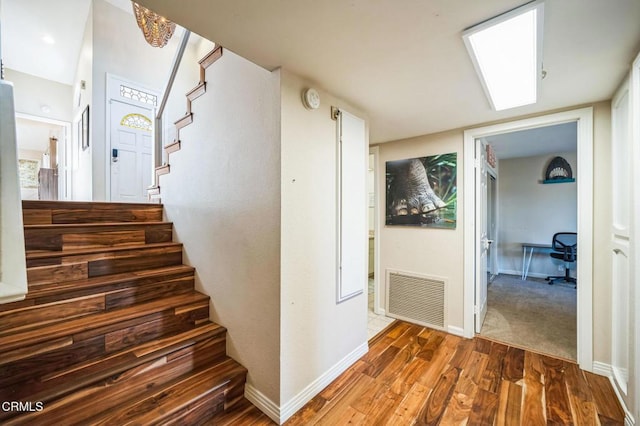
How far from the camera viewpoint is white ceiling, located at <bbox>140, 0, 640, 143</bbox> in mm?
1159

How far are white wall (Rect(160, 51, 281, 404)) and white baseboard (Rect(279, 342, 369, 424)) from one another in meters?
0.11

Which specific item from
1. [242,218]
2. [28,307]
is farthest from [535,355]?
[28,307]

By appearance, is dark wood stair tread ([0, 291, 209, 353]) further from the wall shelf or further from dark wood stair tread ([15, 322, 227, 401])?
the wall shelf

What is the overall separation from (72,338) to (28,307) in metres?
0.35

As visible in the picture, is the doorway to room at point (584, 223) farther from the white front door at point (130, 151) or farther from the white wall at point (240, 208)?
the white front door at point (130, 151)

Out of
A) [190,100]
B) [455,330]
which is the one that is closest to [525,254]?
[455,330]

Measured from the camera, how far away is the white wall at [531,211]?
15.9ft

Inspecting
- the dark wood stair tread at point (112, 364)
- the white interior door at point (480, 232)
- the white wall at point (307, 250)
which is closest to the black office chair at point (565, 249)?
the white interior door at point (480, 232)

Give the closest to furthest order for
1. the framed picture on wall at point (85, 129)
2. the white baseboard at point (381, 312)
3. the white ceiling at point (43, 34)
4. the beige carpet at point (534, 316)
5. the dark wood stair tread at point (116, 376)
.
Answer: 1. the dark wood stair tread at point (116, 376)
2. the beige carpet at point (534, 316)
3. the white baseboard at point (381, 312)
4. the white ceiling at point (43, 34)
5. the framed picture on wall at point (85, 129)

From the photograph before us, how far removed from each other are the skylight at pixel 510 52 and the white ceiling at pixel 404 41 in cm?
5

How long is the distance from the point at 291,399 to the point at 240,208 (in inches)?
50.4

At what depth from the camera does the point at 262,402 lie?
168 cm

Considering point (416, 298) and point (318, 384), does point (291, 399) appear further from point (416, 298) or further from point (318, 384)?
point (416, 298)

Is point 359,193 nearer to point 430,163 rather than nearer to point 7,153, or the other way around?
point 430,163
